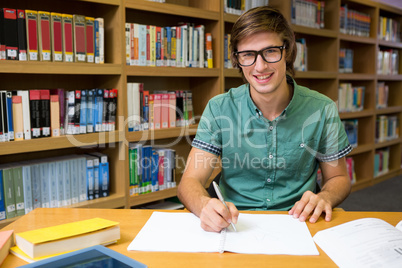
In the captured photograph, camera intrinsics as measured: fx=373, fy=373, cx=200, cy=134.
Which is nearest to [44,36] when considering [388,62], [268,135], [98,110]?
[98,110]

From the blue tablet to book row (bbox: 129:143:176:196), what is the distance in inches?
63.7

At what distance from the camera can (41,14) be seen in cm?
195

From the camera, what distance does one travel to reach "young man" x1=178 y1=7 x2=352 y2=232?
1467 mm

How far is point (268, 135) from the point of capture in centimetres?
152

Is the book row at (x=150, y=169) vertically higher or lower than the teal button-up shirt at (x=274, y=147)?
lower

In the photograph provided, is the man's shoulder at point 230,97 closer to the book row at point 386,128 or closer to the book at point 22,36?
the book at point 22,36

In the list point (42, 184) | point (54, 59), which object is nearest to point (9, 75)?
point (54, 59)

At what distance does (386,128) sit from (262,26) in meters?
3.92

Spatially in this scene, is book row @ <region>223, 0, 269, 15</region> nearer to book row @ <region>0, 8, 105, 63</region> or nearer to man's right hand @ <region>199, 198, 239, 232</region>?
book row @ <region>0, 8, 105, 63</region>

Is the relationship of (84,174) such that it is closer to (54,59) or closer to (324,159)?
(54,59)

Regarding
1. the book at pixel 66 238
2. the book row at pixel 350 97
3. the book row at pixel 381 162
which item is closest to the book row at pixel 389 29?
the book row at pixel 350 97

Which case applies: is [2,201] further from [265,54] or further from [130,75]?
[265,54]

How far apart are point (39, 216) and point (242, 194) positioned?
777 mm

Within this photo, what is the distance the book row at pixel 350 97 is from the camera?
4012 mm
